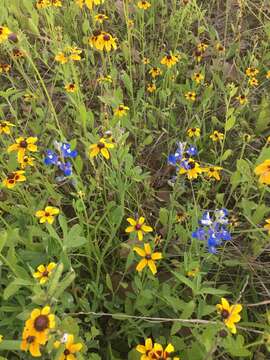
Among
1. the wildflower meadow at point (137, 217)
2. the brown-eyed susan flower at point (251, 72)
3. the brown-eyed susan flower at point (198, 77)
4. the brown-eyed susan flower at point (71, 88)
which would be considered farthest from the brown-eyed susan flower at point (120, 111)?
the brown-eyed susan flower at point (251, 72)

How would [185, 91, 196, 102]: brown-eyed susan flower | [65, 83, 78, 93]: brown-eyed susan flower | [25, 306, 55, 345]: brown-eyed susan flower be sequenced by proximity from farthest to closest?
[185, 91, 196, 102]: brown-eyed susan flower < [65, 83, 78, 93]: brown-eyed susan flower < [25, 306, 55, 345]: brown-eyed susan flower

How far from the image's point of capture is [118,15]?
2.99 meters

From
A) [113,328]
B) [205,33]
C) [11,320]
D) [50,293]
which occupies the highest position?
[50,293]

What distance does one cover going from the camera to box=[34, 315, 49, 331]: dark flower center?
819 millimetres

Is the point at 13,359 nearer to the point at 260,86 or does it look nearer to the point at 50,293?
the point at 50,293

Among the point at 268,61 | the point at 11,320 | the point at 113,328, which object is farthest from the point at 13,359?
the point at 268,61

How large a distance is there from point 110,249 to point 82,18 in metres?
1.81

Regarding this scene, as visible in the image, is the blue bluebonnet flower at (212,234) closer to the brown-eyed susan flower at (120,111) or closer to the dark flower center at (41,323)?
the dark flower center at (41,323)

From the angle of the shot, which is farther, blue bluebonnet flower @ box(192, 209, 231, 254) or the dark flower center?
blue bluebonnet flower @ box(192, 209, 231, 254)

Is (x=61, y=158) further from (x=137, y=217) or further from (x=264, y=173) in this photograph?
(x=264, y=173)

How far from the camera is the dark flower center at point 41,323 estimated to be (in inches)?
32.3

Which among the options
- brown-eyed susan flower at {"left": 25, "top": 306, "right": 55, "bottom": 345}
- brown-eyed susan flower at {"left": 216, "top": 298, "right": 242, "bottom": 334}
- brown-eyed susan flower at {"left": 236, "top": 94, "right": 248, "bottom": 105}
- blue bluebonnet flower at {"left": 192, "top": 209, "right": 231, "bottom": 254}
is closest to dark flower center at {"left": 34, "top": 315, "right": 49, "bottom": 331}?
brown-eyed susan flower at {"left": 25, "top": 306, "right": 55, "bottom": 345}

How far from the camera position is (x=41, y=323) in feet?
2.70

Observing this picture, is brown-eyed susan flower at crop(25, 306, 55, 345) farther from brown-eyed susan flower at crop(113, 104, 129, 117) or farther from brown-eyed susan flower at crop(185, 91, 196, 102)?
brown-eyed susan flower at crop(185, 91, 196, 102)
